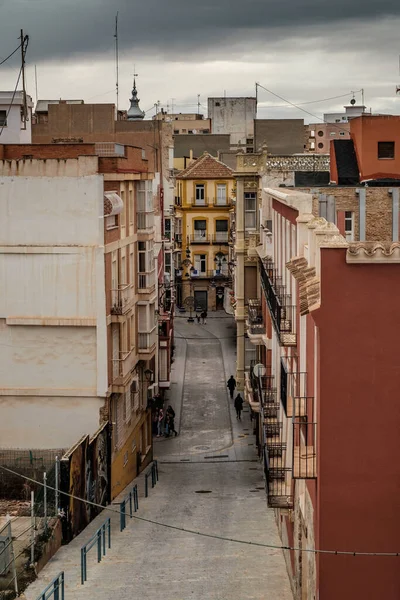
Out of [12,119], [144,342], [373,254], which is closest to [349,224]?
[144,342]

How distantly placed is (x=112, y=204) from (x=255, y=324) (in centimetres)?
1088

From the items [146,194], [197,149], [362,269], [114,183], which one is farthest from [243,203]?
[197,149]

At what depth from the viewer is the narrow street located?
25.0 m

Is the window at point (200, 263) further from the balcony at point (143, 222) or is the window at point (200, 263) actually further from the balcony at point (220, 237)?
the balcony at point (143, 222)

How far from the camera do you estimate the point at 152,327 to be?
4144 centimetres

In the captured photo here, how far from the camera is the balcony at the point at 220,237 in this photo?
85.2m

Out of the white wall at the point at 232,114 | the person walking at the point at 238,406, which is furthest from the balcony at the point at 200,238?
the person walking at the point at 238,406

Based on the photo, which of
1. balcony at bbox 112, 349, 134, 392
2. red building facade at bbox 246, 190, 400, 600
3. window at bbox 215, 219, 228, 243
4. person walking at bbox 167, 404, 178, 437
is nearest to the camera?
red building facade at bbox 246, 190, 400, 600

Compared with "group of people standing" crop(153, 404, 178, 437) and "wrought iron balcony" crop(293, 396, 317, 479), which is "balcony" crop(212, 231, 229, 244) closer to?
"group of people standing" crop(153, 404, 178, 437)

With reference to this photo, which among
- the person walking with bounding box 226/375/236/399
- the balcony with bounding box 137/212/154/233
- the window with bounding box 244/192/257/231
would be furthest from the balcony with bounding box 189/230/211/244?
the balcony with bounding box 137/212/154/233

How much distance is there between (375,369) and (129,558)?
39.4 ft

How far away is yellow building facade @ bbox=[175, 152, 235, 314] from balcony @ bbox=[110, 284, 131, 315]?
1847 inches

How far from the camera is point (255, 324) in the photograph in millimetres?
43125

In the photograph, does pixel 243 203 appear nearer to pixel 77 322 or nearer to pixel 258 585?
pixel 77 322
